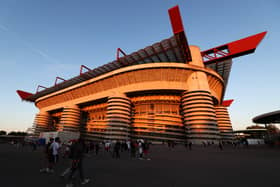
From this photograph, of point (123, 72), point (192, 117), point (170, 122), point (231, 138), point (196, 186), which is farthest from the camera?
point (231, 138)

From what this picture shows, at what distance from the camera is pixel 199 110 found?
1590 inches

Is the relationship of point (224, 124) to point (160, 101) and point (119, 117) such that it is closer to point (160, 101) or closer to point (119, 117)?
point (160, 101)

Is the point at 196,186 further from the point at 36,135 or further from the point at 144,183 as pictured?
the point at 36,135

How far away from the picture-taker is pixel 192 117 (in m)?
40.9

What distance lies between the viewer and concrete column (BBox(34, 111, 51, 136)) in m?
71.2

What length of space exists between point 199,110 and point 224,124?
29281mm

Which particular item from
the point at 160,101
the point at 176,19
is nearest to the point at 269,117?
the point at 160,101

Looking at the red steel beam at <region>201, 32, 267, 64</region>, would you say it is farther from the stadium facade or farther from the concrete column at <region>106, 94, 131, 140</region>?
the concrete column at <region>106, 94, 131, 140</region>

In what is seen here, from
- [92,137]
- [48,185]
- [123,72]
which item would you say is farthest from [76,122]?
[48,185]

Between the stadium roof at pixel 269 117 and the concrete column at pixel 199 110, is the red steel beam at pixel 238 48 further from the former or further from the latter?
the stadium roof at pixel 269 117

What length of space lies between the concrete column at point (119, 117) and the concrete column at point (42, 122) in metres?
47.0

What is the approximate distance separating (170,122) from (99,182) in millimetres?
42347

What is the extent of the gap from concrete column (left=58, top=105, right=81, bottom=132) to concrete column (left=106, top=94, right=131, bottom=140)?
885 inches

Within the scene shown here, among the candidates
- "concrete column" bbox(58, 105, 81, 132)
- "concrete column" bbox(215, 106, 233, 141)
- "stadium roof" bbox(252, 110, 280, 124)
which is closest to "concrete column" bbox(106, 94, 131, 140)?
"concrete column" bbox(58, 105, 81, 132)
